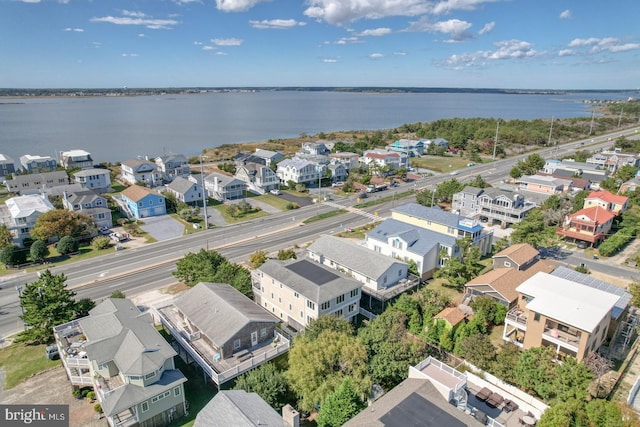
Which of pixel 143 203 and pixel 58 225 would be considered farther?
A: pixel 143 203

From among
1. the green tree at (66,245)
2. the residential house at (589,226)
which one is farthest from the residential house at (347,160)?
the green tree at (66,245)

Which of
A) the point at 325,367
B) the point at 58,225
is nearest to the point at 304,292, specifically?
the point at 325,367

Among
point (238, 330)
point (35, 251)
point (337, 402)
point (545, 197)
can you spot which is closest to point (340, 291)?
point (238, 330)

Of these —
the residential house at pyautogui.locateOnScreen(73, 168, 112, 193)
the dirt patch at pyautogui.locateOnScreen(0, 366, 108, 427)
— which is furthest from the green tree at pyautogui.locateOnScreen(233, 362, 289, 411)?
the residential house at pyautogui.locateOnScreen(73, 168, 112, 193)

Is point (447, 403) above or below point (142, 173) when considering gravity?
below

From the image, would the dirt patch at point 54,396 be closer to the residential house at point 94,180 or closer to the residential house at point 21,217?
the residential house at point 21,217

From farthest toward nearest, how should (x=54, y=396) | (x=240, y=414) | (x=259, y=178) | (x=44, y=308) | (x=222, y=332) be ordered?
(x=259, y=178) < (x=44, y=308) < (x=222, y=332) < (x=54, y=396) < (x=240, y=414)

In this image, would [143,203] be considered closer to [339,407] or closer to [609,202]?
[339,407]
